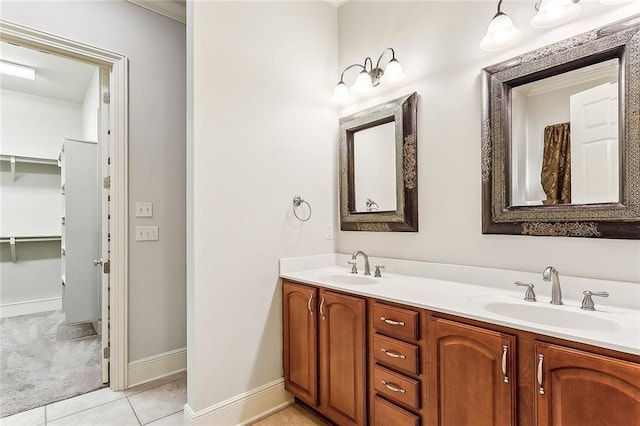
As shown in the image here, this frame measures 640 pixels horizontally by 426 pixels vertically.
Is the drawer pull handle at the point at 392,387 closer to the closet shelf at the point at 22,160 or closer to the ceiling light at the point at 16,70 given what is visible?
the ceiling light at the point at 16,70

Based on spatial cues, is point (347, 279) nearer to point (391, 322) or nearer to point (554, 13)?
point (391, 322)

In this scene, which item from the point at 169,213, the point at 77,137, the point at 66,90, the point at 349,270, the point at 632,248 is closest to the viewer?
the point at 632,248

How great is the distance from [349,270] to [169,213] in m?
1.54

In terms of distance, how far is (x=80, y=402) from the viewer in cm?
210

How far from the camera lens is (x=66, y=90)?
13.7 feet

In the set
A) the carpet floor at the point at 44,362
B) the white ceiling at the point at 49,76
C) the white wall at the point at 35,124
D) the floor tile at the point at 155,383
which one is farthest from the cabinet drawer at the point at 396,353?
the white wall at the point at 35,124

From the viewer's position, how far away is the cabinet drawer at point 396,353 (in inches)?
54.6

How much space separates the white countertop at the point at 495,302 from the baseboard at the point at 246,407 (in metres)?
0.75

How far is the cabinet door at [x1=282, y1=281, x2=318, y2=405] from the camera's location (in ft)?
6.19

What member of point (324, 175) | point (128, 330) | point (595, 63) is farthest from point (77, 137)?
point (595, 63)

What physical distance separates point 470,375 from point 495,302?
14.4 inches

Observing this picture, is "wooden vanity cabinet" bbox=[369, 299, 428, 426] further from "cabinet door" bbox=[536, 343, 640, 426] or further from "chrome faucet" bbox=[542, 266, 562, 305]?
"chrome faucet" bbox=[542, 266, 562, 305]

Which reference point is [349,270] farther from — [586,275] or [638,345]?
[638,345]

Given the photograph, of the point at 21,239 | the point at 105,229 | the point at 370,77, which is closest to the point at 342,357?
the point at 370,77
